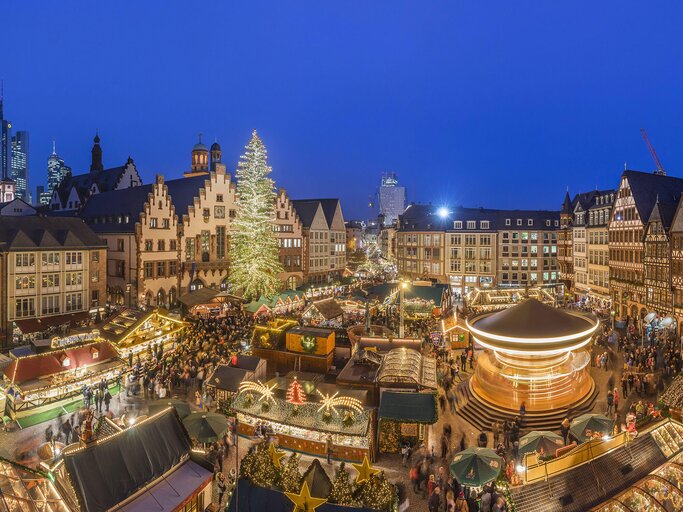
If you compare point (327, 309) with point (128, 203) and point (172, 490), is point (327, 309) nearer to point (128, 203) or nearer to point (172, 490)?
point (172, 490)

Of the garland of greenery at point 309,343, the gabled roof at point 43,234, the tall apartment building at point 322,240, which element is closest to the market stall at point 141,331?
the garland of greenery at point 309,343

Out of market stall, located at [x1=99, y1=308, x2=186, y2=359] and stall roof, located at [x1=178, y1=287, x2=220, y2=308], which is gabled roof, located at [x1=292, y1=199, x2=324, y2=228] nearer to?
stall roof, located at [x1=178, y1=287, x2=220, y2=308]

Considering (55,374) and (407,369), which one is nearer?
(407,369)

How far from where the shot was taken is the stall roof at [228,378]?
19547 millimetres

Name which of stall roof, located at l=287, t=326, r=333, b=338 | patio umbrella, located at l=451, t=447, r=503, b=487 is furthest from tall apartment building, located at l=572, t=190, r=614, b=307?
patio umbrella, located at l=451, t=447, r=503, b=487

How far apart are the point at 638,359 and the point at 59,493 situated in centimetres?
2865

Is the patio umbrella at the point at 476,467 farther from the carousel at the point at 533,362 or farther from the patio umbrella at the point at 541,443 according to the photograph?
the carousel at the point at 533,362

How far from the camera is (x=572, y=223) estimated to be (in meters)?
56.5

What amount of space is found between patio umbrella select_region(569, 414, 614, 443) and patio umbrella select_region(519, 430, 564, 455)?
120cm

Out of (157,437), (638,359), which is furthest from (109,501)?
(638,359)

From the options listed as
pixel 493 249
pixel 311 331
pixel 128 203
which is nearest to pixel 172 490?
pixel 311 331

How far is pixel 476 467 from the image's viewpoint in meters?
13.1

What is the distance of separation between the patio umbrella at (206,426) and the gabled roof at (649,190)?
1662 inches

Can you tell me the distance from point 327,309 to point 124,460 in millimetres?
25170
